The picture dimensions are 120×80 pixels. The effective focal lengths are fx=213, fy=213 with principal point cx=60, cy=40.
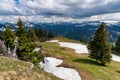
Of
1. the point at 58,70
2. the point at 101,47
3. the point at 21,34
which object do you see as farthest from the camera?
the point at 101,47

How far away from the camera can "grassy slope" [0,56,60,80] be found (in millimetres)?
22925

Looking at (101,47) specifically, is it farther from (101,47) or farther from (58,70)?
(58,70)

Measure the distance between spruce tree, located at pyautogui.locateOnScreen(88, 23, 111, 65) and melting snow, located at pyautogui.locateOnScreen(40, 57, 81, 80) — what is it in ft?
35.3

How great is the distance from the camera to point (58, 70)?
43.0m

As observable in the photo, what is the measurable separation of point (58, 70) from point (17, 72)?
1955cm

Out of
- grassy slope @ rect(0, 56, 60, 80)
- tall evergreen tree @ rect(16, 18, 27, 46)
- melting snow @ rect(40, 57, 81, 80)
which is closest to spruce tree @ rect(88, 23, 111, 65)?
melting snow @ rect(40, 57, 81, 80)

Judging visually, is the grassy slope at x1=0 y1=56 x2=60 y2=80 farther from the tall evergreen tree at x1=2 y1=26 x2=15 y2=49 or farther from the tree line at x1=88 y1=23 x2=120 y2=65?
the tree line at x1=88 y1=23 x2=120 y2=65

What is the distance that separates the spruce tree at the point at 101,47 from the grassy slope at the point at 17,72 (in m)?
28.7

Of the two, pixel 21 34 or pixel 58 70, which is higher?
pixel 21 34

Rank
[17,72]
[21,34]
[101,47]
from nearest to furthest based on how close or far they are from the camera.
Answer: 1. [17,72]
2. [21,34]
3. [101,47]

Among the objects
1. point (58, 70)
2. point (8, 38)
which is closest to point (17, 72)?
point (58, 70)

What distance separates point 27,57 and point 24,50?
72.7 inches

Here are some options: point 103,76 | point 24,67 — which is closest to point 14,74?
point 24,67

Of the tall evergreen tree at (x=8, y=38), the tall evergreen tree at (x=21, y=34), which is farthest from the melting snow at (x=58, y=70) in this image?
the tall evergreen tree at (x=8, y=38)
